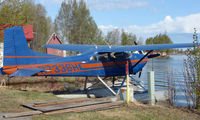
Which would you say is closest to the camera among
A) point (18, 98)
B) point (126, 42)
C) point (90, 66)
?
point (18, 98)

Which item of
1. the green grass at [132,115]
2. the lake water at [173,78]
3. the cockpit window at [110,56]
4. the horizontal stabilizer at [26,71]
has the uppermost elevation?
the cockpit window at [110,56]

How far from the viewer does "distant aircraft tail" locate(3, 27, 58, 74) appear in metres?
7.98

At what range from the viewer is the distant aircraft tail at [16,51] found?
7.98 metres

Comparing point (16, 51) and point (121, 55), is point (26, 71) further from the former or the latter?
point (121, 55)

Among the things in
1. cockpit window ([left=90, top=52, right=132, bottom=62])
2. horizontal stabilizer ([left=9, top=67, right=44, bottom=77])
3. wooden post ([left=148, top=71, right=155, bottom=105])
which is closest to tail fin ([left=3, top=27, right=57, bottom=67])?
horizontal stabilizer ([left=9, top=67, right=44, bottom=77])

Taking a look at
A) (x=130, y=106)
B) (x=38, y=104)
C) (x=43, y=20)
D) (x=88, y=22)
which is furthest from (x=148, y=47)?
(x=43, y=20)

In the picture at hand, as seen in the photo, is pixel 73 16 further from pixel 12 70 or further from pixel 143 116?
pixel 143 116

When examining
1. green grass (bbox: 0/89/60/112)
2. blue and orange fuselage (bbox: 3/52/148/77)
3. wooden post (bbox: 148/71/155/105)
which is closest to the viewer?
green grass (bbox: 0/89/60/112)

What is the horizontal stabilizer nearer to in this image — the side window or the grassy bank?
the grassy bank

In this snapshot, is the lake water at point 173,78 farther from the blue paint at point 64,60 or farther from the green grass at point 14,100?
the green grass at point 14,100

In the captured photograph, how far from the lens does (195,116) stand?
6.09 metres

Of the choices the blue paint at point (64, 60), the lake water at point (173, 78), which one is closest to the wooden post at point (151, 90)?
the lake water at point (173, 78)

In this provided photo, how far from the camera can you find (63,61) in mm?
8734

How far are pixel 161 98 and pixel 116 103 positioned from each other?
10.3ft
